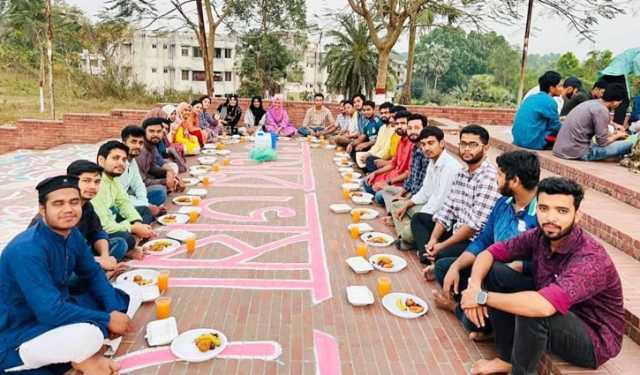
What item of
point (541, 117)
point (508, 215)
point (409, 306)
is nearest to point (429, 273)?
point (409, 306)

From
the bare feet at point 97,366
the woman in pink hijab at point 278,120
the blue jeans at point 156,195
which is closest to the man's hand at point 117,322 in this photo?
the bare feet at point 97,366

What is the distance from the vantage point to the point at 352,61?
83.7ft

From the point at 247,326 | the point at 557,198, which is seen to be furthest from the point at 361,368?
the point at 557,198

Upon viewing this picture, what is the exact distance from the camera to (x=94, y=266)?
3.01m

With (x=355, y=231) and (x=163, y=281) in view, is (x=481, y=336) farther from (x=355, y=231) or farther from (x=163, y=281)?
(x=163, y=281)

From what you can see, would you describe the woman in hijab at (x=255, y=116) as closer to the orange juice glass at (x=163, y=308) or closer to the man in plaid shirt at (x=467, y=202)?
the man in plaid shirt at (x=467, y=202)

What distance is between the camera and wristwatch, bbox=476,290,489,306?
2584mm

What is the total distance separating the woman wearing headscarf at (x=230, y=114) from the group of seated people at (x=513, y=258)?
26.4 feet

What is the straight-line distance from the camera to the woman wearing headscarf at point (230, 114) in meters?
12.3

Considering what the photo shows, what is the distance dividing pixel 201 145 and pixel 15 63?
1750cm

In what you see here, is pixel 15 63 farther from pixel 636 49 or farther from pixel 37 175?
pixel 636 49

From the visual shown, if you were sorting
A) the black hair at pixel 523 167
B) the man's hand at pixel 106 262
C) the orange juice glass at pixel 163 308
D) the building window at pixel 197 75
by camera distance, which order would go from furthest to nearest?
the building window at pixel 197 75, the man's hand at pixel 106 262, the orange juice glass at pixel 163 308, the black hair at pixel 523 167

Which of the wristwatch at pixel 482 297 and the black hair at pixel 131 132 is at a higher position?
the black hair at pixel 131 132

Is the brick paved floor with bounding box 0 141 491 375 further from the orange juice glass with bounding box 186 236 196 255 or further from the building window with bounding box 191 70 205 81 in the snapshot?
the building window with bounding box 191 70 205 81
